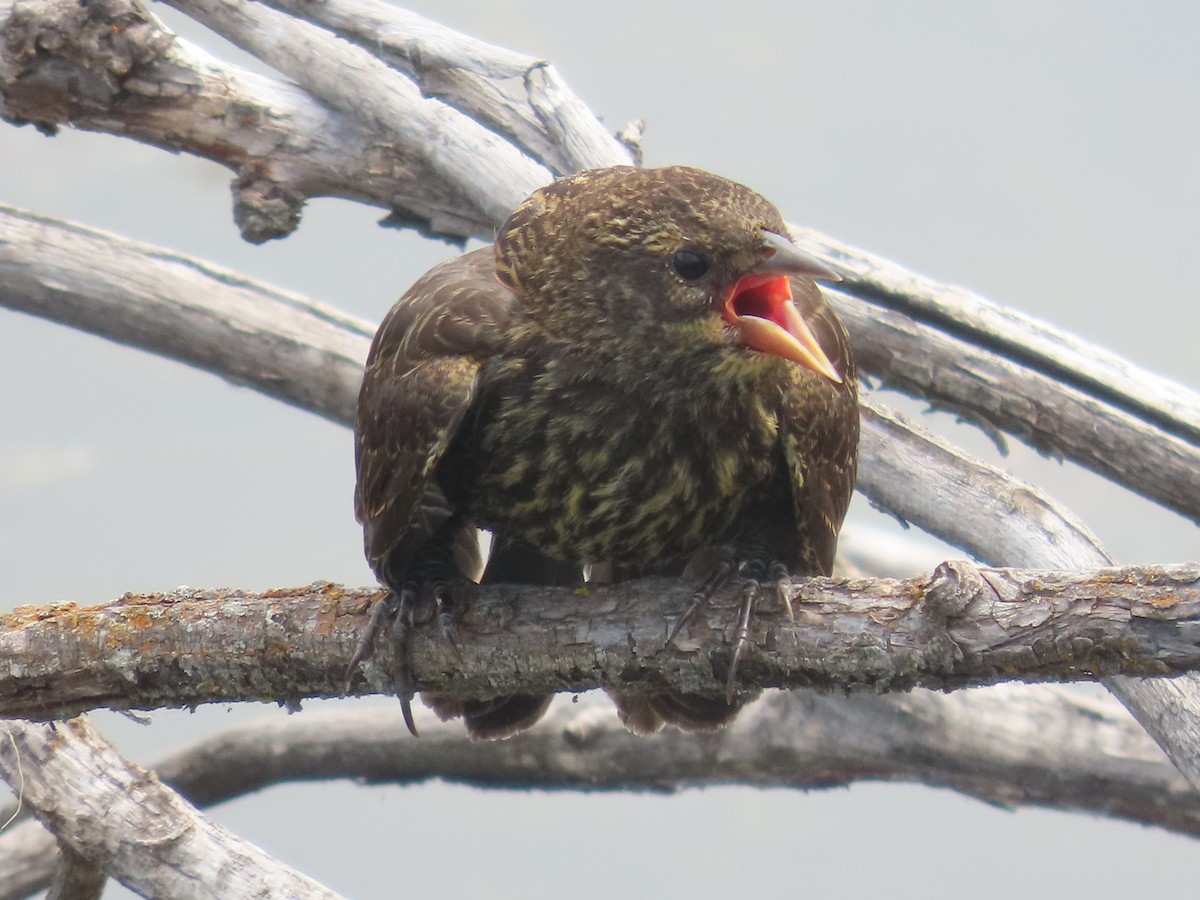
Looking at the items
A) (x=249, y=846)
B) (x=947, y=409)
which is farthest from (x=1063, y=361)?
(x=249, y=846)

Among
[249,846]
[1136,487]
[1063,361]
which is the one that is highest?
[1063,361]

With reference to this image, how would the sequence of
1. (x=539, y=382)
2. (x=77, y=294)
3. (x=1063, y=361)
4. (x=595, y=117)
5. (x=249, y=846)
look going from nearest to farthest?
(x=539, y=382)
(x=249, y=846)
(x=1063, y=361)
(x=595, y=117)
(x=77, y=294)

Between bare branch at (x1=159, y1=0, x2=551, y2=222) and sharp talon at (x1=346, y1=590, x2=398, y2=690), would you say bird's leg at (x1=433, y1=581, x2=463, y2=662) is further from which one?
bare branch at (x1=159, y1=0, x2=551, y2=222)

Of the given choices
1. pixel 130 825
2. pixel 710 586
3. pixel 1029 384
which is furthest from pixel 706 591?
pixel 130 825

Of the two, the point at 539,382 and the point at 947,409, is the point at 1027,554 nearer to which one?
the point at 947,409

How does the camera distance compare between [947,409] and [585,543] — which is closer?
[585,543]

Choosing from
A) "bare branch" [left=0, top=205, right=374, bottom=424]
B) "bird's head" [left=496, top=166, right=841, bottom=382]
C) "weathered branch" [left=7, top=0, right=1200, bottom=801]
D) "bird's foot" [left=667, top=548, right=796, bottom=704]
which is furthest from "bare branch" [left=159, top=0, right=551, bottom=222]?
"bird's foot" [left=667, top=548, right=796, bottom=704]
